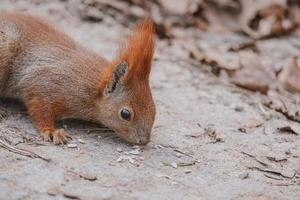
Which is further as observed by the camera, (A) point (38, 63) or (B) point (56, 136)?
(A) point (38, 63)

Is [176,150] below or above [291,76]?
below

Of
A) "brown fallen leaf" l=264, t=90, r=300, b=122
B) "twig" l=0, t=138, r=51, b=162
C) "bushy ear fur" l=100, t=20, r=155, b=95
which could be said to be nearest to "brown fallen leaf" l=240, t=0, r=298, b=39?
"brown fallen leaf" l=264, t=90, r=300, b=122

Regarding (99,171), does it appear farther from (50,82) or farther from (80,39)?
(80,39)

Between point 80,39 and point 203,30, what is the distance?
155 centimetres

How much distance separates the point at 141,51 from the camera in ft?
15.6

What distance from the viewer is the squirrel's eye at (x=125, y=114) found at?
4.89 metres

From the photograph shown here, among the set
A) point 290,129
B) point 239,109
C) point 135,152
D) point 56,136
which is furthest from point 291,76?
point 56,136

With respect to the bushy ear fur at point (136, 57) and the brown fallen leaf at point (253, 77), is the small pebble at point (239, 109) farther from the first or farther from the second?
the bushy ear fur at point (136, 57)

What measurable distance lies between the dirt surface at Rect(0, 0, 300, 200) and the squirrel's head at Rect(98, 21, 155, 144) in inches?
5.9

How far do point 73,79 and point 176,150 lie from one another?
3.32 feet

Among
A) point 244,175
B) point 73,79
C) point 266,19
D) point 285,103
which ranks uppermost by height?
point 266,19

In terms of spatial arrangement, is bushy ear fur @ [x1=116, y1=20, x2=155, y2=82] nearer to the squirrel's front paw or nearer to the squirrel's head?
the squirrel's head

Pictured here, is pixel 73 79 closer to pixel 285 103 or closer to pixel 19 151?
pixel 19 151

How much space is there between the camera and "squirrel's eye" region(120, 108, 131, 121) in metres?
4.89
